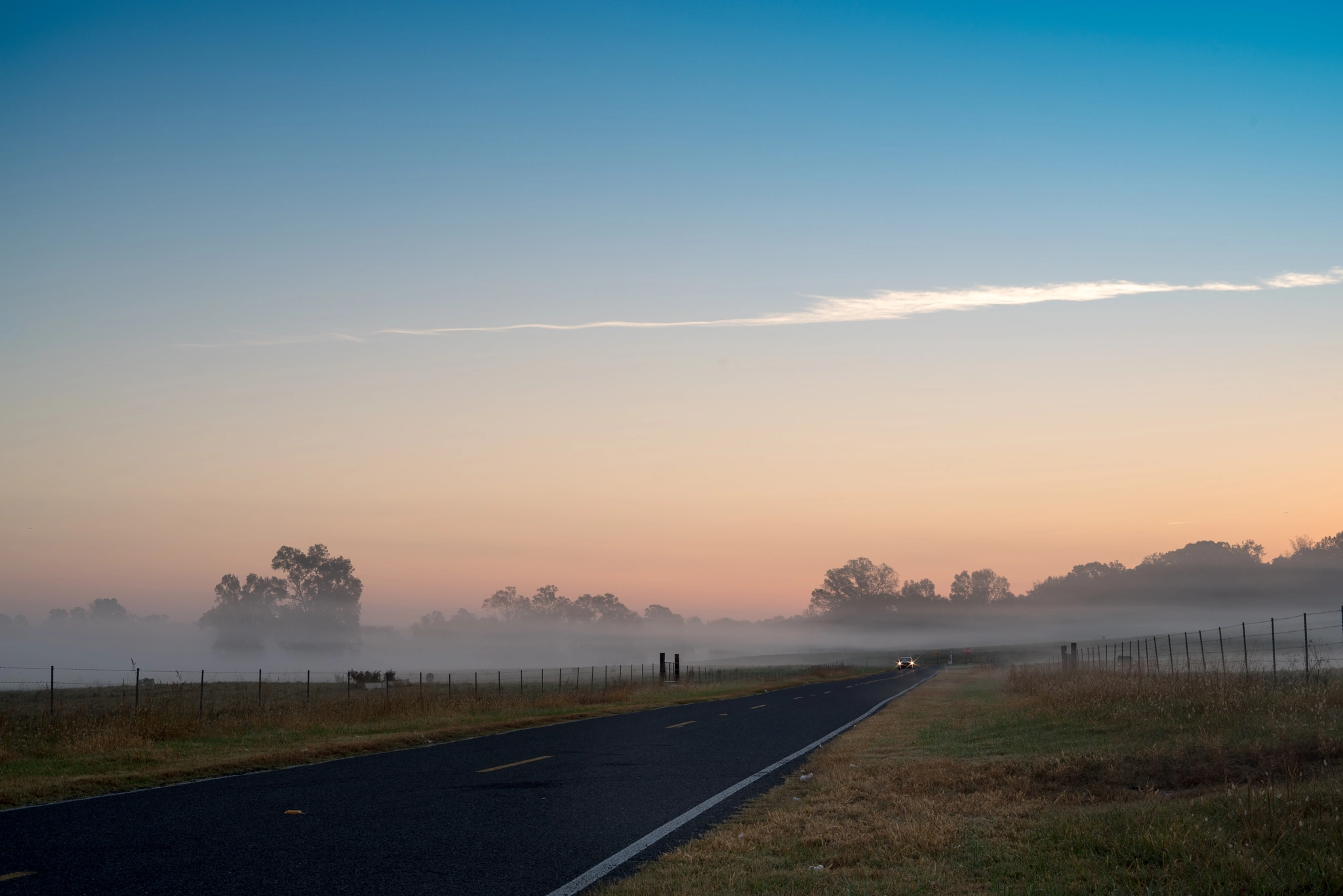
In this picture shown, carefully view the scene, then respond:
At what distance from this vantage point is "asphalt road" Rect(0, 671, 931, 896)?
7828 mm

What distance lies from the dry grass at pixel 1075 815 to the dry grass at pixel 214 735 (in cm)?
942

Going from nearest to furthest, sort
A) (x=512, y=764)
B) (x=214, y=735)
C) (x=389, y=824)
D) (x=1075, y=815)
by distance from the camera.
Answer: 1. (x=1075, y=815)
2. (x=389, y=824)
3. (x=512, y=764)
4. (x=214, y=735)

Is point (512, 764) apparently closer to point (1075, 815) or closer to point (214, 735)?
point (214, 735)

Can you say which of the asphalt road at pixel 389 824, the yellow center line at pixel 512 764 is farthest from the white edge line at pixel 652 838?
the yellow center line at pixel 512 764

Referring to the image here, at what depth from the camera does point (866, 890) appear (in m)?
7.23

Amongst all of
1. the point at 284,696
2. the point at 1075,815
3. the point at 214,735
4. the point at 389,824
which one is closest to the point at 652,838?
the point at 389,824

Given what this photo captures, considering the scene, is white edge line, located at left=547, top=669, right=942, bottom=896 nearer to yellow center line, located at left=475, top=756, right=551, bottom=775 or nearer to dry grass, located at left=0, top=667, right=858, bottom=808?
yellow center line, located at left=475, top=756, right=551, bottom=775

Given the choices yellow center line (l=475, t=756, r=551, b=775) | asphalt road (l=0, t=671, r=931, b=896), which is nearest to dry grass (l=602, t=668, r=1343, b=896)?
asphalt road (l=0, t=671, r=931, b=896)

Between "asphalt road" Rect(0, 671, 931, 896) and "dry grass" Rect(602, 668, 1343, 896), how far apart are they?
109 centimetres

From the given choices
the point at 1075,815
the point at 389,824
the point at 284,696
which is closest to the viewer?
the point at 1075,815

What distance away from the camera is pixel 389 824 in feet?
34.0

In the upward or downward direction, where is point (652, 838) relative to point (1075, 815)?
downward

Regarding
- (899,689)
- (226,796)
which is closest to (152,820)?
(226,796)

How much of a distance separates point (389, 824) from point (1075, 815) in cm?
715
